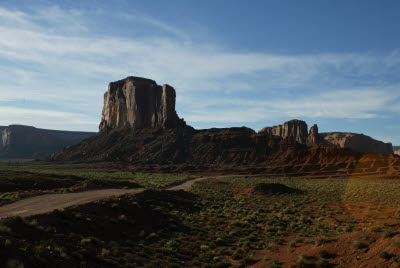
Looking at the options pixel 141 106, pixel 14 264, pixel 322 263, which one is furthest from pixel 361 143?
pixel 14 264

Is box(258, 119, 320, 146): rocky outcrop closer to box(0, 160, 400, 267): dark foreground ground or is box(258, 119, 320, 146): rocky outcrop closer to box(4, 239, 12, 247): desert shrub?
box(0, 160, 400, 267): dark foreground ground

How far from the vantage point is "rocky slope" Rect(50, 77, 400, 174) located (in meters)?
81.9

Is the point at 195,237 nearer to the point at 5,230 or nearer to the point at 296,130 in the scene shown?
the point at 5,230

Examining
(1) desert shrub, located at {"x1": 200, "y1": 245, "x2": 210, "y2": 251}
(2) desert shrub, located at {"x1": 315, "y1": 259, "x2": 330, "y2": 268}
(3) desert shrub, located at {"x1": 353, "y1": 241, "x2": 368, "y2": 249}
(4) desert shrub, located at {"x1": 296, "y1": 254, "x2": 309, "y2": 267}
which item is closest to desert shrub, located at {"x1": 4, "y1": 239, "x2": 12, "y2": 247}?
(1) desert shrub, located at {"x1": 200, "y1": 245, "x2": 210, "y2": 251}

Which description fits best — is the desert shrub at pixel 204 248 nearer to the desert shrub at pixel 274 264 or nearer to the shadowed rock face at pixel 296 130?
the desert shrub at pixel 274 264

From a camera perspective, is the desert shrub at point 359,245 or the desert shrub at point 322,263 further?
the desert shrub at point 359,245

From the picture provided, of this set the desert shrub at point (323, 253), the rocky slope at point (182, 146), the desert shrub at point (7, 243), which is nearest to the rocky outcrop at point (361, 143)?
the rocky slope at point (182, 146)

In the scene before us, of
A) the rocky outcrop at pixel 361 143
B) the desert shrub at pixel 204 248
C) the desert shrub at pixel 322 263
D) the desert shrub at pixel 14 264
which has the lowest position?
the desert shrub at pixel 204 248

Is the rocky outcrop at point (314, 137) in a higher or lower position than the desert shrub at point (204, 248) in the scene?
higher

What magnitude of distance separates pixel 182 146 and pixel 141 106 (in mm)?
34667

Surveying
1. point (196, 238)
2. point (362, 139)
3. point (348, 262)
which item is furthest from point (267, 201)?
point (362, 139)

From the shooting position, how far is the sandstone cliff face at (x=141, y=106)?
122844 millimetres

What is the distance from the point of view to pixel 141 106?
12925 cm

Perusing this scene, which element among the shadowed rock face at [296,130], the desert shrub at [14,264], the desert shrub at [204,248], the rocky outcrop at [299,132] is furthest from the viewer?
the shadowed rock face at [296,130]
